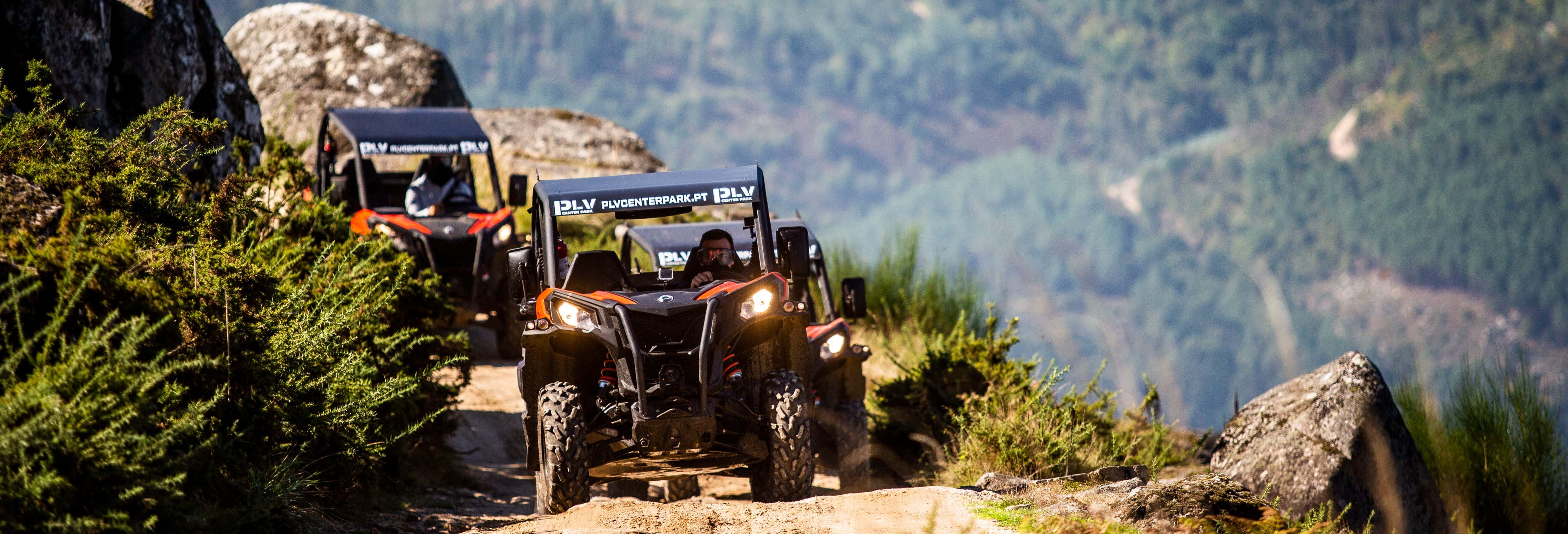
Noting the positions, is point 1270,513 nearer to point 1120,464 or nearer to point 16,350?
point 1120,464

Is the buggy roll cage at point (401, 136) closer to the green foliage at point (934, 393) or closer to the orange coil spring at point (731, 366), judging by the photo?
the green foliage at point (934, 393)

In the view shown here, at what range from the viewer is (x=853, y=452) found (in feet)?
27.6

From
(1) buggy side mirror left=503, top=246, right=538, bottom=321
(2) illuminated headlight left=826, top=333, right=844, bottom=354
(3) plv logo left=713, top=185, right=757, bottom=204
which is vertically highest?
(3) plv logo left=713, top=185, right=757, bottom=204

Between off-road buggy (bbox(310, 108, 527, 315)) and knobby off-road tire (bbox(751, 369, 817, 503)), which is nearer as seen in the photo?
knobby off-road tire (bbox(751, 369, 817, 503))

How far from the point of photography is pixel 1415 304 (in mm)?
101188

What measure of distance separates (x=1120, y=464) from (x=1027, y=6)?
19442 centimetres

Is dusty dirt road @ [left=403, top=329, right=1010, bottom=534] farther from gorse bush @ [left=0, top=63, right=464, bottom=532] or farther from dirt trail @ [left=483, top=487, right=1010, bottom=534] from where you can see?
gorse bush @ [left=0, top=63, right=464, bottom=532]

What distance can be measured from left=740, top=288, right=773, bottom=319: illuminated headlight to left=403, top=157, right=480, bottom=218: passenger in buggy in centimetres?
670

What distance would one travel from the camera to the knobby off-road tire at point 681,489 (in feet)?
A: 29.7

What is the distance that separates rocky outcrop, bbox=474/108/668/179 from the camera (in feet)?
64.0

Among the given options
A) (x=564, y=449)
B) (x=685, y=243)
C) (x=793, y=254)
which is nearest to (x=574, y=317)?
(x=564, y=449)

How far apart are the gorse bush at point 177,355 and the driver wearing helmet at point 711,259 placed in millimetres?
1622

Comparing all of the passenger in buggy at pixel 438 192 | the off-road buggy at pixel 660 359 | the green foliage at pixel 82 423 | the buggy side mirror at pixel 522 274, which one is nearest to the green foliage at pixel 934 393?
the off-road buggy at pixel 660 359

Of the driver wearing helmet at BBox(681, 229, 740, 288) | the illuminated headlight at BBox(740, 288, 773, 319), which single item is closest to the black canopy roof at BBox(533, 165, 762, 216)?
the driver wearing helmet at BBox(681, 229, 740, 288)
